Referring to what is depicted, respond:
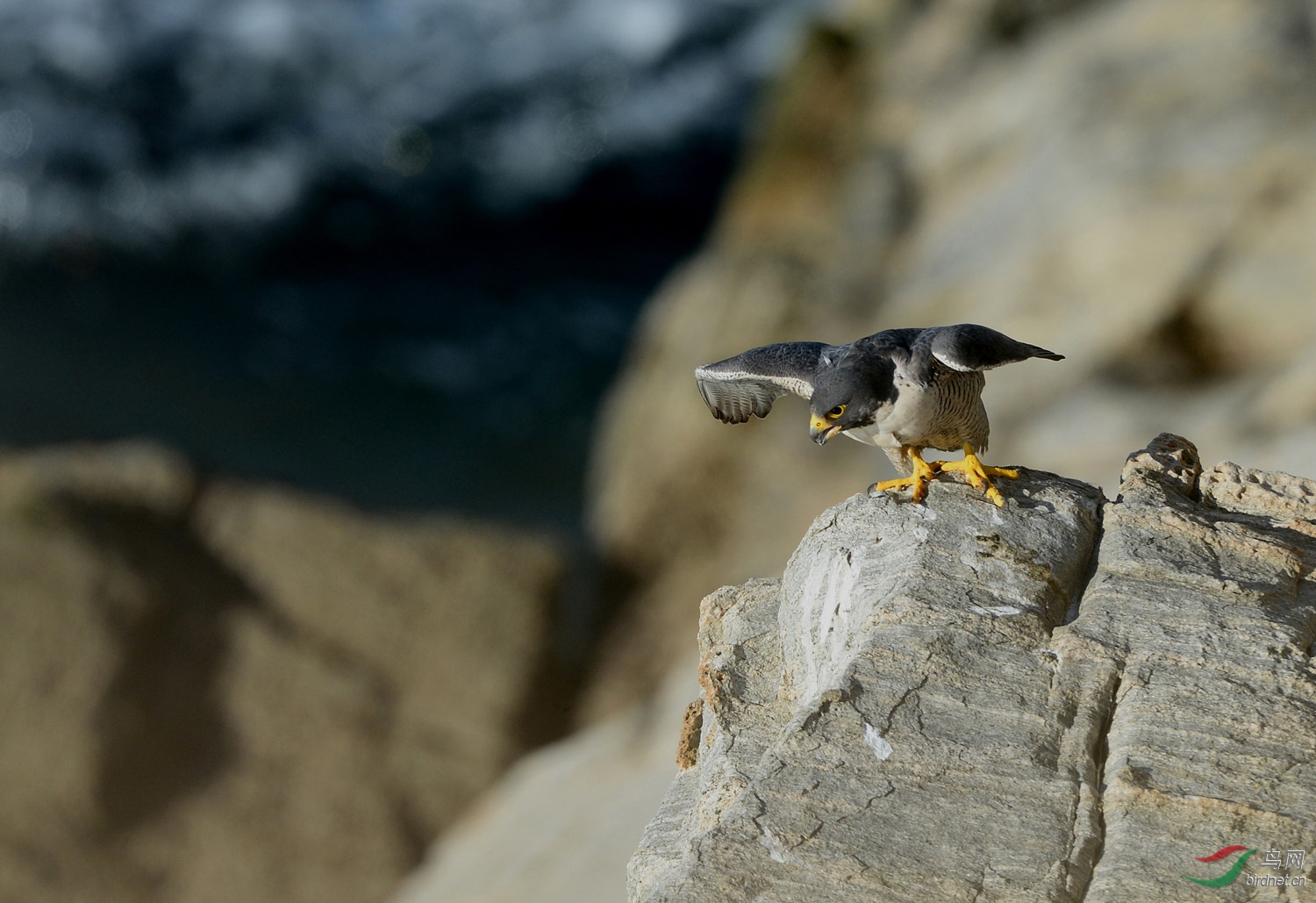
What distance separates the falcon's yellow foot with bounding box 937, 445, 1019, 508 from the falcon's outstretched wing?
0.71 metres

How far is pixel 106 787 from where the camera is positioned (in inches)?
477

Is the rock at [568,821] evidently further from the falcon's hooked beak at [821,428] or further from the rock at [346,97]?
the rock at [346,97]

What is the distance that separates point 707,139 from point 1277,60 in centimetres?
1155

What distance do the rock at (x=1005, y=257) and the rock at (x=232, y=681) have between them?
215 centimetres

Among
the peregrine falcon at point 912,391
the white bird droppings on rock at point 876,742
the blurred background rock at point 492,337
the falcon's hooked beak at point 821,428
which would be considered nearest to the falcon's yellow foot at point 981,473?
the peregrine falcon at point 912,391

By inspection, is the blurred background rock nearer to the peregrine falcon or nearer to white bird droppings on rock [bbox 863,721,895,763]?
the peregrine falcon

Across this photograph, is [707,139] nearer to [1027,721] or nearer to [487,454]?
[487,454]

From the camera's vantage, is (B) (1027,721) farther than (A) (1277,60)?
No

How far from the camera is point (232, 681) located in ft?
42.0

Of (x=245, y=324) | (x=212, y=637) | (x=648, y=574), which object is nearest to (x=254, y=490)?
(x=212, y=637)

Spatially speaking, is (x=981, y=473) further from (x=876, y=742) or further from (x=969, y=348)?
(x=876, y=742)

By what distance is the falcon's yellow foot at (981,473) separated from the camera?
5.07 metres

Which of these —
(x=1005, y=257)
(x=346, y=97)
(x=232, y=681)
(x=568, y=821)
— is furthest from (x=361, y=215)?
(x=568, y=821)

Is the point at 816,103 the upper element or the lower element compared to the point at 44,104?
lower
